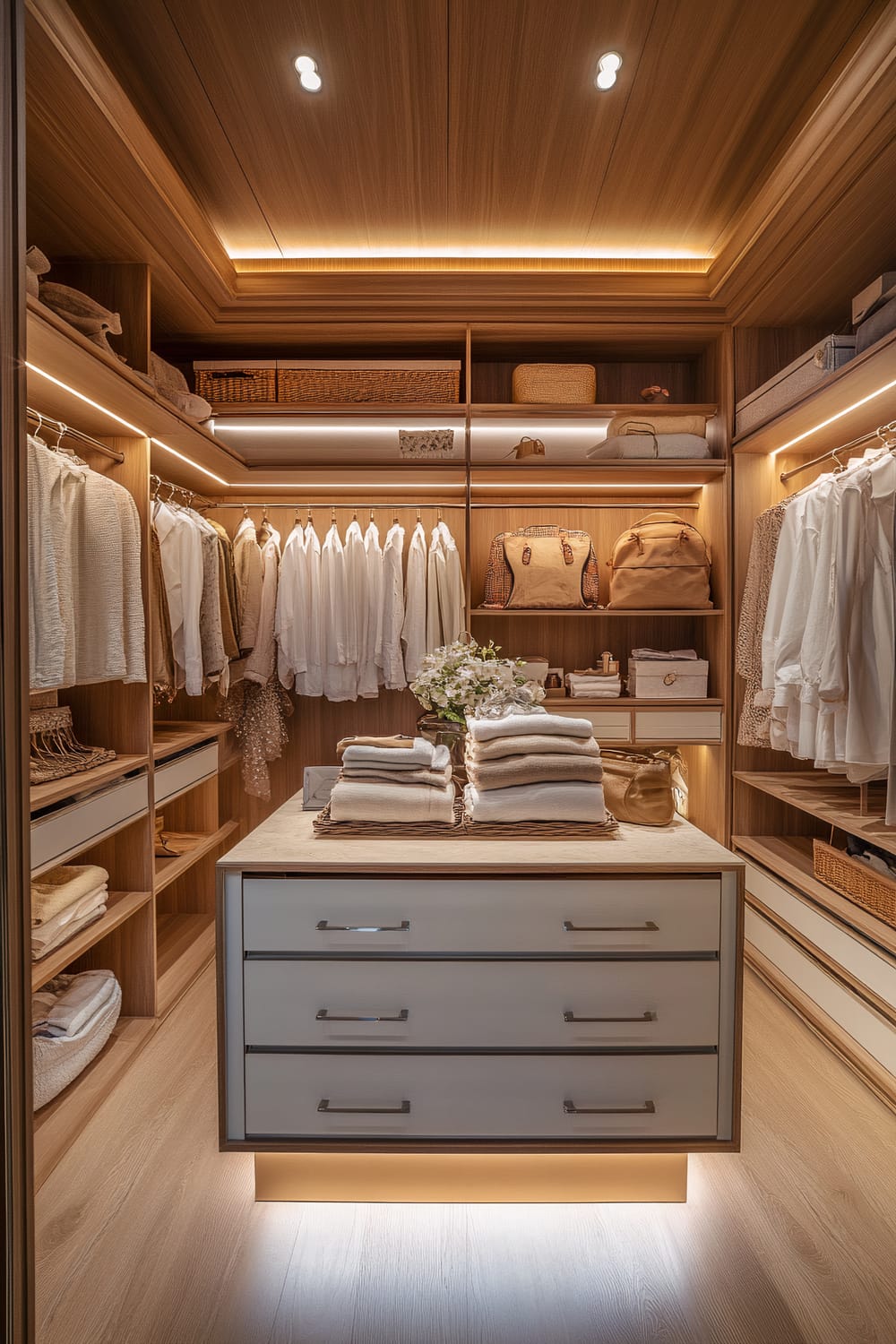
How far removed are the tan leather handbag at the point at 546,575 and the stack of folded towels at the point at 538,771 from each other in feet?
6.34

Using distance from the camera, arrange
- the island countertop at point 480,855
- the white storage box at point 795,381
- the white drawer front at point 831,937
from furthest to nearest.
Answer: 1. the white storage box at point 795,381
2. the white drawer front at point 831,937
3. the island countertop at point 480,855

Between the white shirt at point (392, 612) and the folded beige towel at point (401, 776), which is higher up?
the white shirt at point (392, 612)

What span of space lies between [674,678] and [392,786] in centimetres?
225

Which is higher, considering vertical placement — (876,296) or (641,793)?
(876,296)

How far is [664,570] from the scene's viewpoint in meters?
3.61

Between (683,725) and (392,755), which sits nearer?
(392,755)

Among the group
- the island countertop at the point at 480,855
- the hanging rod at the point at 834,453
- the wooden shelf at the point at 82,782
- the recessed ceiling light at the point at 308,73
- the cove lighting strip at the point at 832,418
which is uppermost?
the recessed ceiling light at the point at 308,73

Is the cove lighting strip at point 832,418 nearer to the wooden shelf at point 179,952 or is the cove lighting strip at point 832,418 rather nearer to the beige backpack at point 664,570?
the beige backpack at point 664,570

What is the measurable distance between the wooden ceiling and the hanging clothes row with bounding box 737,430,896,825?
0.98 m

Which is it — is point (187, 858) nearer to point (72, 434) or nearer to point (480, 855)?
point (72, 434)

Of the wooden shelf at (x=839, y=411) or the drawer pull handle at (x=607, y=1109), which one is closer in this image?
the drawer pull handle at (x=607, y=1109)

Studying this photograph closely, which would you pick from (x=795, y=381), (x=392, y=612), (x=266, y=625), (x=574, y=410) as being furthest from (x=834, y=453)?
(x=266, y=625)

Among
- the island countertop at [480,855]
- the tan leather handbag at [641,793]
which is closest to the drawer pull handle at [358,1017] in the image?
the island countertop at [480,855]

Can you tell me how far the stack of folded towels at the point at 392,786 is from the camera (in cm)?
176
